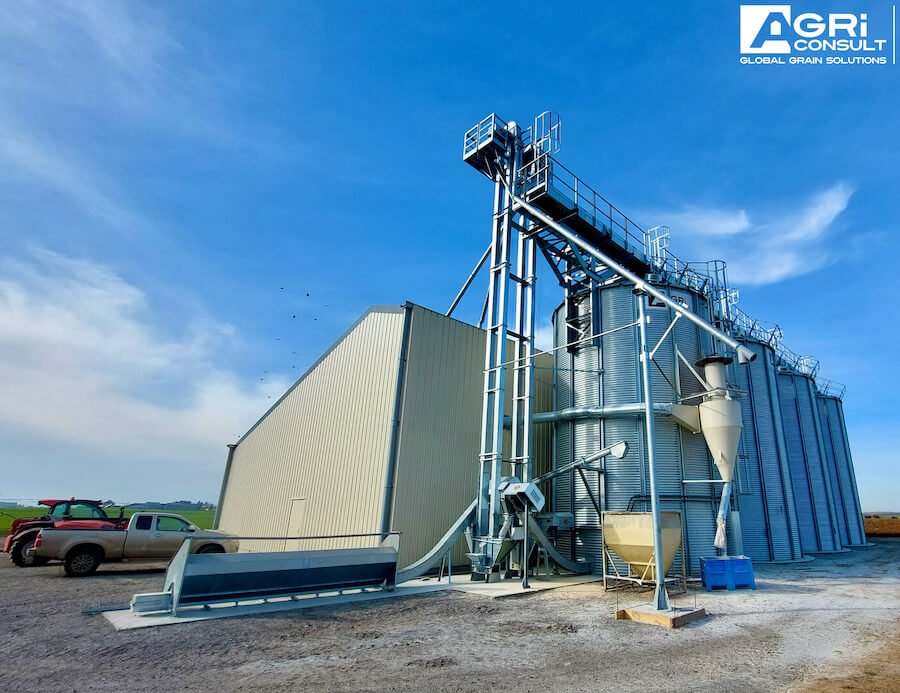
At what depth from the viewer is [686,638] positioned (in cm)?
835

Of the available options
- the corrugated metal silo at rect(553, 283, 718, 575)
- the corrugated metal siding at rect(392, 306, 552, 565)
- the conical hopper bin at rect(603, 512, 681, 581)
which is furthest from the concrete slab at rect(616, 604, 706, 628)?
the corrugated metal siding at rect(392, 306, 552, 565)

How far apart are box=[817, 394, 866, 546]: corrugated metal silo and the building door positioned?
30.8m

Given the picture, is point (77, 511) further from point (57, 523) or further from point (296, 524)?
point (296, 524)

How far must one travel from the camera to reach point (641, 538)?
41.8ft

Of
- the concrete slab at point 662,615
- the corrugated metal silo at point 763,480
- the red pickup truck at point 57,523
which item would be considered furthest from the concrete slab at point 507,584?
the red pickup truck at point 57,523

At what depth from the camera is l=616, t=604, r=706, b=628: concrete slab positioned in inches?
359

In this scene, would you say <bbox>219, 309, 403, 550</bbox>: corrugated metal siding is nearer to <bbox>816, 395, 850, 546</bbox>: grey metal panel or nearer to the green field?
the green field

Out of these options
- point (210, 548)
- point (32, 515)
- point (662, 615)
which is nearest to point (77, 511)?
point (210, 548)

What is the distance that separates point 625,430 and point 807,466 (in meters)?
16.2

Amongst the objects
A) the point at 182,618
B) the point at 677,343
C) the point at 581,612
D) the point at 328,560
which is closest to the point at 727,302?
the point at 677,343

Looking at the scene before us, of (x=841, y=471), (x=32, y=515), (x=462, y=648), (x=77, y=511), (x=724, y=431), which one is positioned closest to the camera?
(x=462, y=648)

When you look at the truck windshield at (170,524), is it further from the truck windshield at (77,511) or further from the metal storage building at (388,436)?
the metal storage building at (388,436)

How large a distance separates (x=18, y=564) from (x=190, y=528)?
5.57 metres

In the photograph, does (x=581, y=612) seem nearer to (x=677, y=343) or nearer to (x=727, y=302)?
(x=677, y=343)
